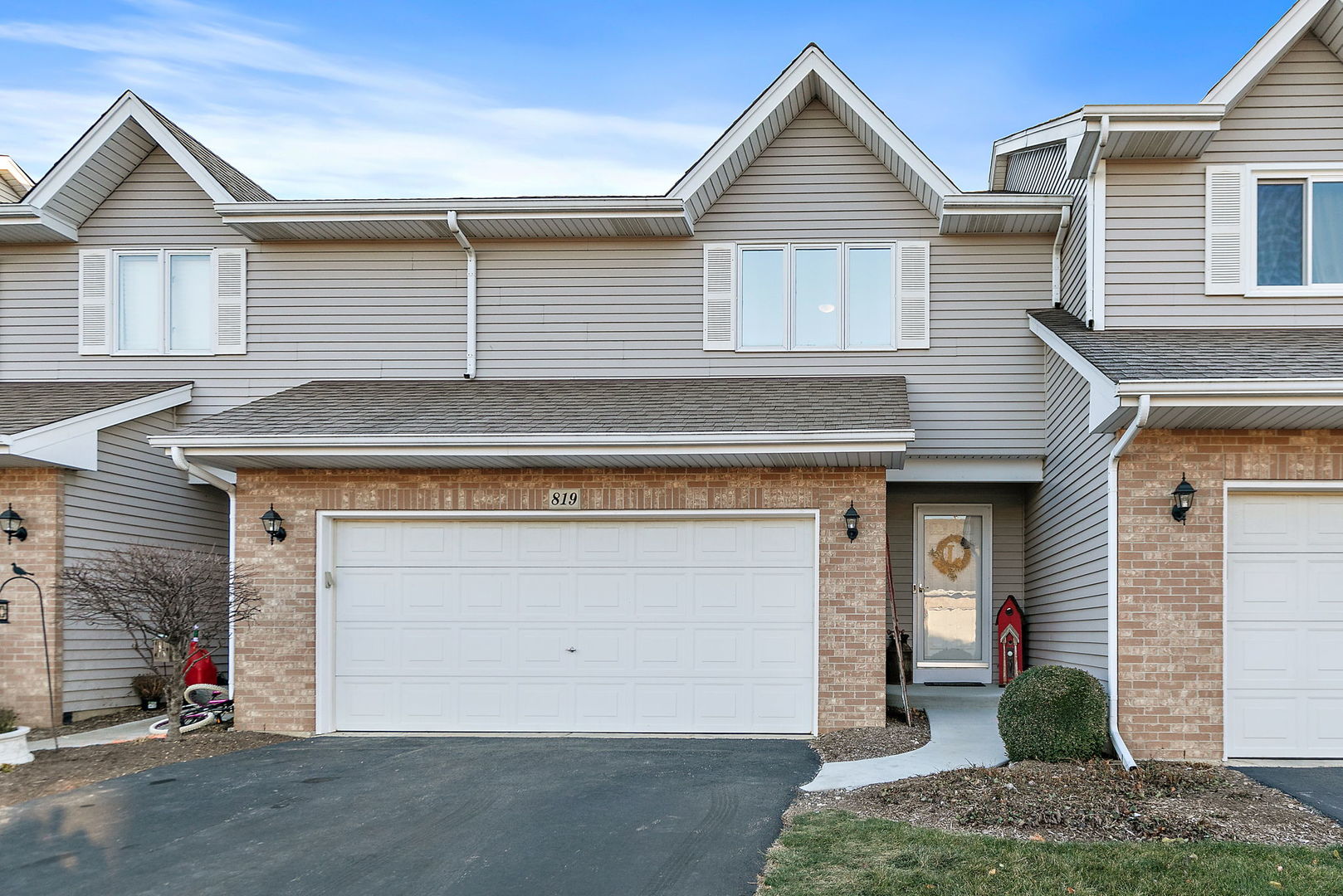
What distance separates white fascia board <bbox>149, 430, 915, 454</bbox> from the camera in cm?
1020

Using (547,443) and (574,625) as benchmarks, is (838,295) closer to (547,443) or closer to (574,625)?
(547,443)

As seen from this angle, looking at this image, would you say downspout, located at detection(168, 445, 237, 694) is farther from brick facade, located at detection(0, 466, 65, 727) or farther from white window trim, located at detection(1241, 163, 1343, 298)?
white window trim, located at detection(1241, 163, 1343, 298)

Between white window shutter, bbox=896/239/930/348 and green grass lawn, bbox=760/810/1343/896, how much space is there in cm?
730

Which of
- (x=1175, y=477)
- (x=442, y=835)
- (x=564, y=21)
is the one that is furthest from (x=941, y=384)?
(x=564, y=21)

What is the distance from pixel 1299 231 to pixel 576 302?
7.92 m

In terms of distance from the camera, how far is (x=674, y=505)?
434 inches

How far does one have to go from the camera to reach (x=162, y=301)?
1378cm

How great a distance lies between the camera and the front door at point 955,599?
14.2m

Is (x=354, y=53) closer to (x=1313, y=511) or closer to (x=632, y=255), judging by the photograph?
(x=632, y=255)

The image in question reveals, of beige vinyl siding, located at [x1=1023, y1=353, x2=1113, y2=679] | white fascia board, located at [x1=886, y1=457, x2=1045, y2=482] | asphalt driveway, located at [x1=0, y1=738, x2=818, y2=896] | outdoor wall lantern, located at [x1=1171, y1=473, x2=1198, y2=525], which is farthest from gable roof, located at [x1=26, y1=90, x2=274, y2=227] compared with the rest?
outdoor wall lantern, located at [x1=1171, y1=473, x2=1198, y2=525]

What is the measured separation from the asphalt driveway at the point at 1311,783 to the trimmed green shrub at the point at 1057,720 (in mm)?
1189

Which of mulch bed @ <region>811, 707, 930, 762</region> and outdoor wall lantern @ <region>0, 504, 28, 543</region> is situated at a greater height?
outdoor wall lantern @ <region>0, 504, 28, 543</region>

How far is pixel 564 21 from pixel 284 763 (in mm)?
16227

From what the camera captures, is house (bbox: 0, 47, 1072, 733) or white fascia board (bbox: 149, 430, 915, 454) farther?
house (bbox: 0, 47, 1072, 733)
